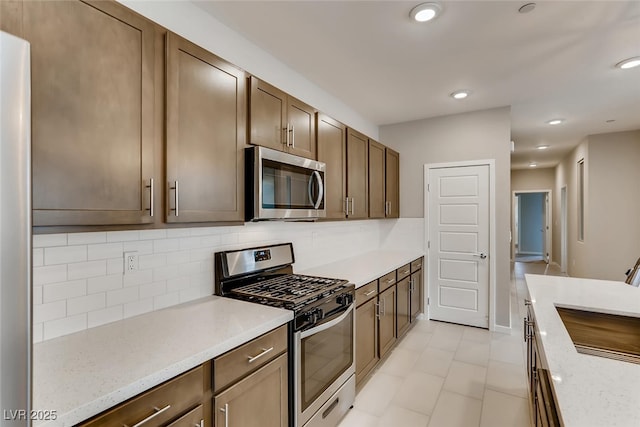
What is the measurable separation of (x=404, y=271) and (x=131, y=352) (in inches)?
112

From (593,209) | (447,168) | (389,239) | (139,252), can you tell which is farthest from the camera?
(593,209)

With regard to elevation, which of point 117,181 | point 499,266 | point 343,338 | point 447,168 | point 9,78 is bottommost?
point 343,338

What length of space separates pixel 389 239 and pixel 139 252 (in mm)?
3444

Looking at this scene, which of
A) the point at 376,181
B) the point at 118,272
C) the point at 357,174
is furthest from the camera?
the point at 376,181

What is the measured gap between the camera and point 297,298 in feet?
5.80

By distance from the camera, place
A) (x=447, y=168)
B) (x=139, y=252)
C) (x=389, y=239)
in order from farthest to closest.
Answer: (x=389, y=239), (x=447, y=168), (x=139, y=252)

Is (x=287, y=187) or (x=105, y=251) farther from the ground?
(x=287, y=187)

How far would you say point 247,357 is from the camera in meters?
1.38

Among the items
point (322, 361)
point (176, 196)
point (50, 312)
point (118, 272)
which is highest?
point (176, 196)

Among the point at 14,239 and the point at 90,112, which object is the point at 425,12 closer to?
the point at 90,112

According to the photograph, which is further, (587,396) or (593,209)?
(593,209)

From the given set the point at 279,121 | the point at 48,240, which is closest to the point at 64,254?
the point at 48,240

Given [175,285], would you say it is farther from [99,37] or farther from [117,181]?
[99,37]

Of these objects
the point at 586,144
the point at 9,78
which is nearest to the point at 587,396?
the point at 9,78
